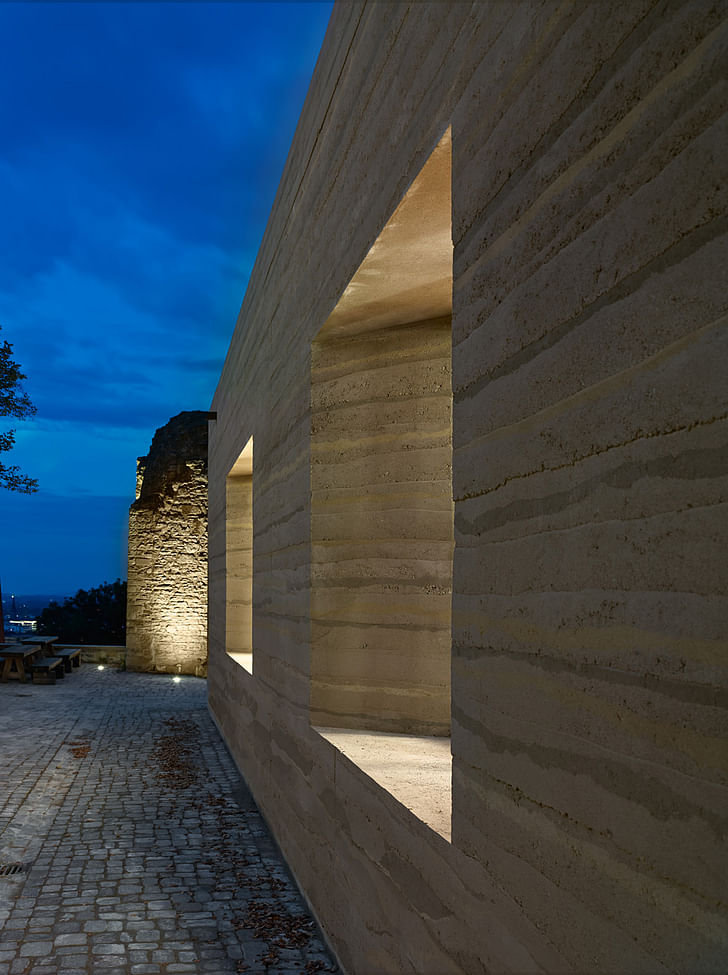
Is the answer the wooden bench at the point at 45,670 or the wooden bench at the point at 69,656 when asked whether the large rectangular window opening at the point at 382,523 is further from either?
the wooden bench at the point at 69,656

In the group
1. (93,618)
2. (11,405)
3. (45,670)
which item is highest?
(11,405)

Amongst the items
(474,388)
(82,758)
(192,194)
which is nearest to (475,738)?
(474,388)

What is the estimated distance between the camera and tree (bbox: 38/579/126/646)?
23406mm

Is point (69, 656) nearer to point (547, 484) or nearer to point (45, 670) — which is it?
point (45, 670)

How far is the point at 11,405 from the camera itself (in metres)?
18.2

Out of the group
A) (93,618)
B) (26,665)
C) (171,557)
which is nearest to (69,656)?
(26,665)

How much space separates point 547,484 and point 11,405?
1827 centimetres

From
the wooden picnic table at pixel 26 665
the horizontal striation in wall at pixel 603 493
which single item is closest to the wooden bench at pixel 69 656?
the wooden picnic table at pixel 26 665

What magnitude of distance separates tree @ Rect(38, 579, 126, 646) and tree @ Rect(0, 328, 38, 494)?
5468 mm

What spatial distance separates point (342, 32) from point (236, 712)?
5.64 m

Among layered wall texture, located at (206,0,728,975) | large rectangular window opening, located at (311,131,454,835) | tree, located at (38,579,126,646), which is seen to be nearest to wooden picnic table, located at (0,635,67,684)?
tree, located at (38,579,126,646)

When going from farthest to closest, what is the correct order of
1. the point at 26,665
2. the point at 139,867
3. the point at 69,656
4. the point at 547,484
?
the point at 69,656, the point at 26,665, the point at 139,867, the point at 547,484

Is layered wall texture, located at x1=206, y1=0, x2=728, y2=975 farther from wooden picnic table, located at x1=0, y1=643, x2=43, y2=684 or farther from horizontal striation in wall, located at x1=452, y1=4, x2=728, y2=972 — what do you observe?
wooden picnic table, located at x1=0, y1=643, x2=43, y2=684

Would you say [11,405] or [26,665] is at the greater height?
[11,405]
